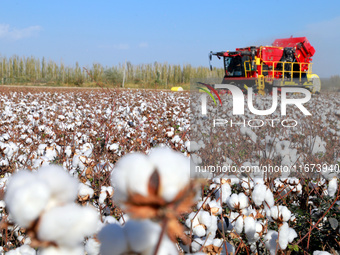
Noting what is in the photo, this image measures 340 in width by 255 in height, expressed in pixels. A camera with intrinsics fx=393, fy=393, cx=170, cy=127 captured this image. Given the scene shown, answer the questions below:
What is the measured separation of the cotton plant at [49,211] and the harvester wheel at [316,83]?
17.6 metres

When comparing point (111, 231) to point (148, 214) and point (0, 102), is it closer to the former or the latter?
point (148, 214)

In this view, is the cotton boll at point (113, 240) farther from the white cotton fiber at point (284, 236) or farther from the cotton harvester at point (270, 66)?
the cotton harvester at point (270, 66)

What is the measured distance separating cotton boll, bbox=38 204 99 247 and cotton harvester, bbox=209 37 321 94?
14.2m

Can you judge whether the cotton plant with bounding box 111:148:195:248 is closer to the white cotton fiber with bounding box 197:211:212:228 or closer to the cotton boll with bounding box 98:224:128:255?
the cotton boll with bounding box 98:224:128:255

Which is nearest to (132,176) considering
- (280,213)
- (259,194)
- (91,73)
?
(280,213)

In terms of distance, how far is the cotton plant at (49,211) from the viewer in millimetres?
450

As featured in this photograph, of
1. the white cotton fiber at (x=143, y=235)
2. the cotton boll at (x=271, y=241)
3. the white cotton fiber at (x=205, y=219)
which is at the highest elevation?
the white cotton fiber at (x=143, y=235)

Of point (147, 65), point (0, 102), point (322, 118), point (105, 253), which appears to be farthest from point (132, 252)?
point (147, 65)

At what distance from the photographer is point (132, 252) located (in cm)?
49

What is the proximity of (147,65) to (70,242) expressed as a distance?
34448mm

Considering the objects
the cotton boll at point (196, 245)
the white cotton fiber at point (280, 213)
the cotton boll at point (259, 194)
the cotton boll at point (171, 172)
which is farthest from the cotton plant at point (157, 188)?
the cotton boll at point (259, 194)

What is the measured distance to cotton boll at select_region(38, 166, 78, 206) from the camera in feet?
1.54

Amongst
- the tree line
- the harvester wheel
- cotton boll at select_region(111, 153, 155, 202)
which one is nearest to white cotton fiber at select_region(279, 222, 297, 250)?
cotton boll at select_region(111, 153, 155, 202)

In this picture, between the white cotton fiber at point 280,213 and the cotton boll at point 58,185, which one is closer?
the cotton boll at point 58,185
